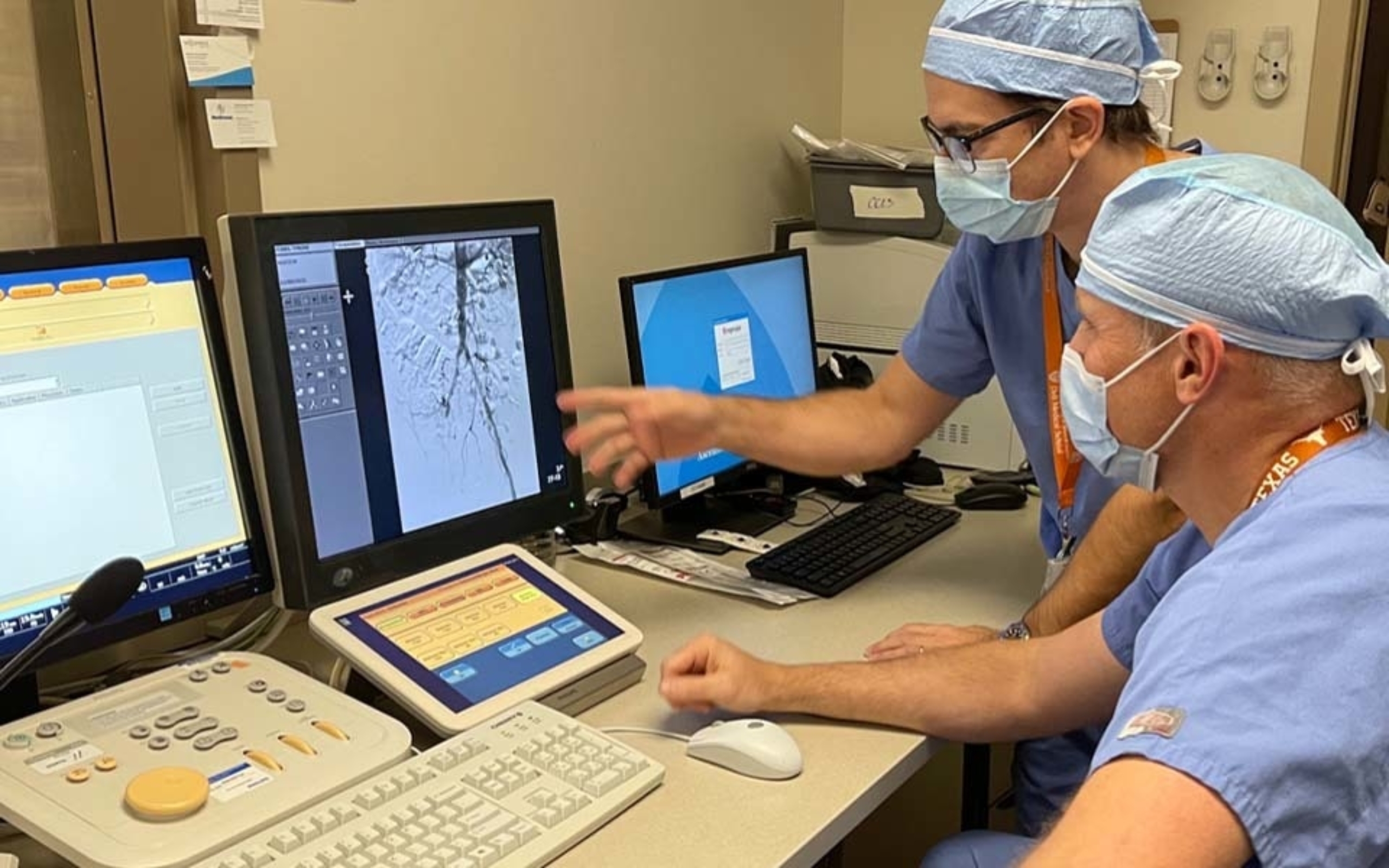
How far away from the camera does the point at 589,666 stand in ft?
4.58

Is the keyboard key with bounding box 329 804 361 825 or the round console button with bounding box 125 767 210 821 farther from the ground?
the round console button with bounding box 125 767 210 821

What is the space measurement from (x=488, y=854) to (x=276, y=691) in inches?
13.2

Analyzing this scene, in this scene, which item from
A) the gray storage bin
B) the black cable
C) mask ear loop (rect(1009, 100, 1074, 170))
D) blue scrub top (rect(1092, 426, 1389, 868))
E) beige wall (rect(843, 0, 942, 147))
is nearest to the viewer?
blue scrub top (rect(1092, 426, 1389, 868))

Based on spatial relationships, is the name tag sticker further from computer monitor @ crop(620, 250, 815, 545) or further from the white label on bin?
the white label on bin

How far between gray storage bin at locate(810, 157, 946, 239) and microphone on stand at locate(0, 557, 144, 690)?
1.69 meters

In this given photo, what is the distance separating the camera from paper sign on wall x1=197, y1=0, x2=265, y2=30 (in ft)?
4.88

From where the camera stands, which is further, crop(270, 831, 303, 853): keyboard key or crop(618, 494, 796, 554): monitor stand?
crop(618, 494, 796, 554): monitor stand

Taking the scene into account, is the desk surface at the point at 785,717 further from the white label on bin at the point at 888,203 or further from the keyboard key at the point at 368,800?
the white label on bin at the point at 888,203

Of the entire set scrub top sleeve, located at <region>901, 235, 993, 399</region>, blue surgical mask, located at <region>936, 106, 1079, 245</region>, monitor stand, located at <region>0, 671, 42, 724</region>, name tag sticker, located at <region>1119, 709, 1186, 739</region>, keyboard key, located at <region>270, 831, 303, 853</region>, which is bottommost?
keyboard key, located at <region>270, 831, 303, 853</region>

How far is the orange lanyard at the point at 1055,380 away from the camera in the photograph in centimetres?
169

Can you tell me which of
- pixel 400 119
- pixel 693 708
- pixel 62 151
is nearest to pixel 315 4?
pixel 400 119

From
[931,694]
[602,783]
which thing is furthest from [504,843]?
[931,694]

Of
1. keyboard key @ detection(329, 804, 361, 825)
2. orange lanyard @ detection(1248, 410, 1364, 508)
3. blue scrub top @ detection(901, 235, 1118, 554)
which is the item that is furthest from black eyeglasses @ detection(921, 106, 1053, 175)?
keyboard key @ detection(329, 804, 361, 825)

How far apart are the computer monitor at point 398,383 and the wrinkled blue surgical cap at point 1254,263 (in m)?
0.80
